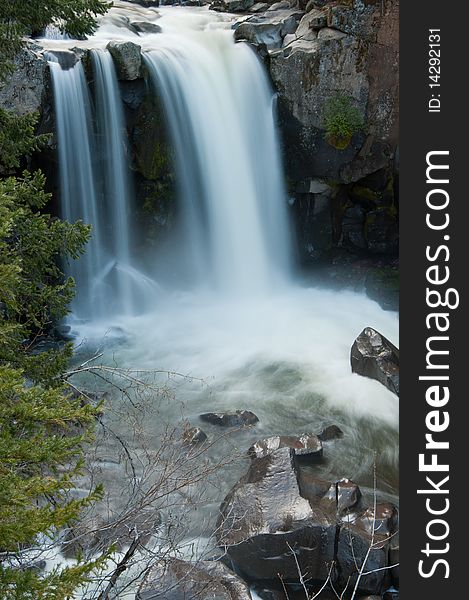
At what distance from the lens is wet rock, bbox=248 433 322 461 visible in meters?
7.84

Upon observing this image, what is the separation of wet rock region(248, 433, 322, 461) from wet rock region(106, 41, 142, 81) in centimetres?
812

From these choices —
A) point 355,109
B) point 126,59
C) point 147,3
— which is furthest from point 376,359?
point 147,3

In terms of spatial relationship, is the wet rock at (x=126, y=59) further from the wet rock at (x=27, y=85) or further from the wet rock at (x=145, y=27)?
the wet rock at (x=145, y=27)

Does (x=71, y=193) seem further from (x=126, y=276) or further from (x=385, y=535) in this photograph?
(x=385, y=535)

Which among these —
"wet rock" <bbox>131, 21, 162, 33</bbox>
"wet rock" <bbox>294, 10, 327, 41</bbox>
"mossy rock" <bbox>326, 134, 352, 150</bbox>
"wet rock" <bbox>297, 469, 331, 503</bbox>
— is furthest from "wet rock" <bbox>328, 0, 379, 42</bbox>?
"wet rock" <bbox>297, 469, 331, 503</bbox>

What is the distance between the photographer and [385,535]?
6.52 meters

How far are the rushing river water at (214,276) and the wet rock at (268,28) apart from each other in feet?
1.35

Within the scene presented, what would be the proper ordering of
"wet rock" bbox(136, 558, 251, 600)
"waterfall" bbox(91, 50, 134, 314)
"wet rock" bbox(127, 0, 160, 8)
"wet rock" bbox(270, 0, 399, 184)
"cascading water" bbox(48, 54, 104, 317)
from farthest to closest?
"wet rock" bbox(127, 0, 160, 8) → "wet rock" bbox(270, 0, 399, 184) → "waterfall" bbox(91, 50, 134, 314) → "cascading water" bbox(48, 54, 104, 317) → "wet rock" bbox(136, 558, 251, 600)

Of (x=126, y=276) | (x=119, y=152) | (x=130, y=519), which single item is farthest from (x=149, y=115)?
(x=130, y=519)

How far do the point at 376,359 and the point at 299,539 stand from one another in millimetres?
4448

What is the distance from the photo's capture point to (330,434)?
8.94 m

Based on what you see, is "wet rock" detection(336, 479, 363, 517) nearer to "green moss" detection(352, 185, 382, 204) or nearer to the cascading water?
the cascading water

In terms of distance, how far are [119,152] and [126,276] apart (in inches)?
105

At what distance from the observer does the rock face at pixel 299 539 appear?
630 centimetres
